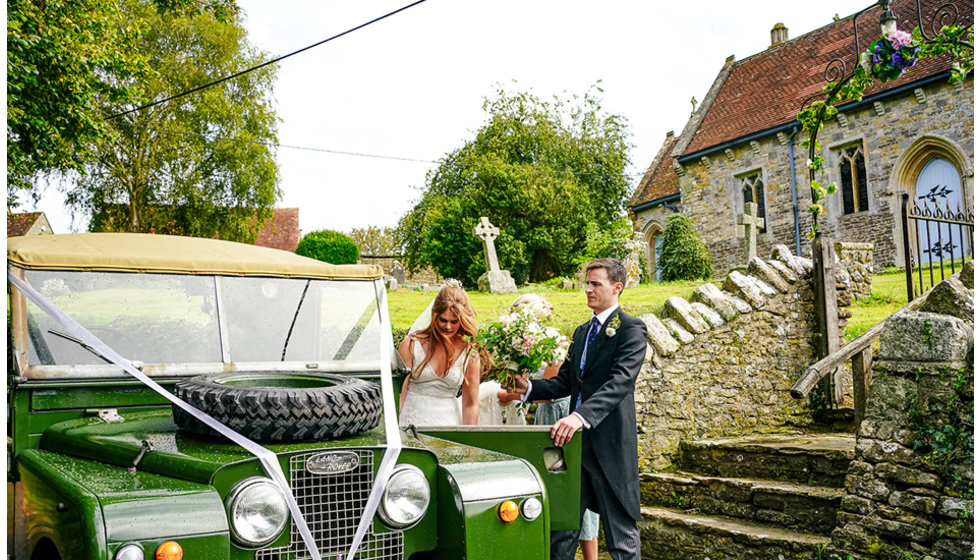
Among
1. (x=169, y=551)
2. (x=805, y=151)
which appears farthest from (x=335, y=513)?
(x=805, y=151)

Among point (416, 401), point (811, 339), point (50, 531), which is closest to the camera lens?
point (50, 531)

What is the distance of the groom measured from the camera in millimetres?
4473

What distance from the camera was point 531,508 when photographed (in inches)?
128

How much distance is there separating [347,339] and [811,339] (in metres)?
6.65

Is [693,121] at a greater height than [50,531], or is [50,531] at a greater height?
[693,121]

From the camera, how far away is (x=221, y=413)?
316 cm

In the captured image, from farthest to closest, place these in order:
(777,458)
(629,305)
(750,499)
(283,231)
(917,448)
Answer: (283,231)
(629,305)
(777,458)
(750,499)
(917,448)

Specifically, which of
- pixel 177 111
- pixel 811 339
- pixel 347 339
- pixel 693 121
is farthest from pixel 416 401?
pixel 177 111

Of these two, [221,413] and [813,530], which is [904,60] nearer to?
[813,530]

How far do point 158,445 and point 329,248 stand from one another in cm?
2835

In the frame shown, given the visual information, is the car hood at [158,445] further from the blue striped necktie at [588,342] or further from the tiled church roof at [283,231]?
the tiled church roof at [283,231]

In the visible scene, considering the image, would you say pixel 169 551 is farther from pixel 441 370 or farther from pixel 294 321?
pixel 441 370

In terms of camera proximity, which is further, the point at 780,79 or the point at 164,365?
the point at 780,79

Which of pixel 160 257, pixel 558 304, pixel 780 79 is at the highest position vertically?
pixel 780 79
